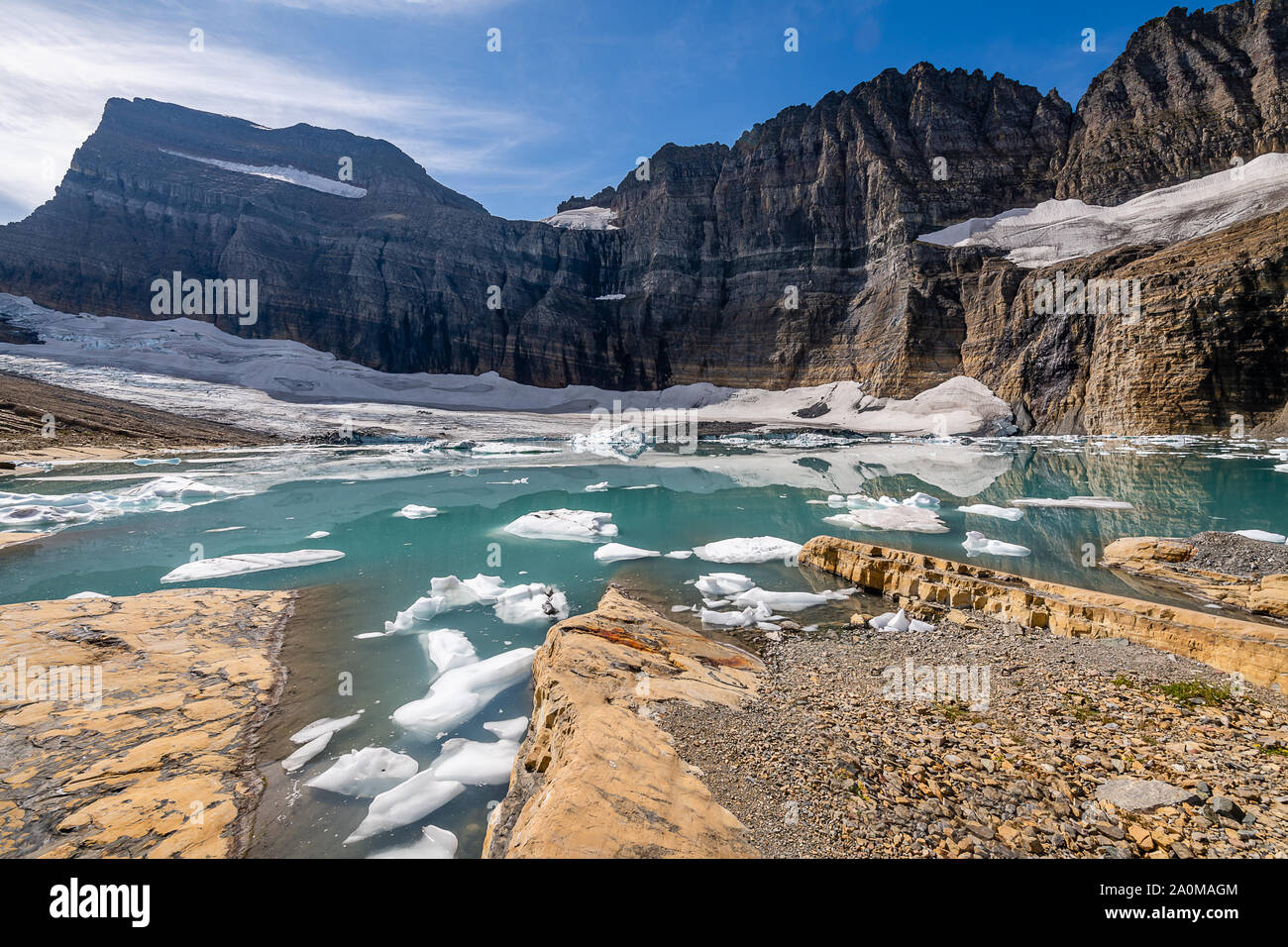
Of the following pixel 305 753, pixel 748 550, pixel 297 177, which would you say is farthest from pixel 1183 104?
pixel 297 177

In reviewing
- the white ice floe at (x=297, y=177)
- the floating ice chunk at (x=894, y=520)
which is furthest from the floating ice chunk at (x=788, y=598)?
the white ice floe at (x=297, y=177)

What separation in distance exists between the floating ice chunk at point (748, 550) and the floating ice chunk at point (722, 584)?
1.72 meters

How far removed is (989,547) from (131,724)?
15.2 m

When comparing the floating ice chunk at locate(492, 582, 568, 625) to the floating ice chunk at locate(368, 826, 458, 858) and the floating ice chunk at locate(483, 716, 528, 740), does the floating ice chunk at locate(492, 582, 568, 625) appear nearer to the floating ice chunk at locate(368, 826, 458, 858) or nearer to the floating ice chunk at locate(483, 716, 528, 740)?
the floating ice chunk at locate(483, 716, 528, 740)

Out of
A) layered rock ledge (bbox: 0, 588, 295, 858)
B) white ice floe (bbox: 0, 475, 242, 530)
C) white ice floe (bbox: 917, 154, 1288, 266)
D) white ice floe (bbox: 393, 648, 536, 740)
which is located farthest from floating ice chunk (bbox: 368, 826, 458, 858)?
white ice floe (bbox: 917, 154, 1288, 266)

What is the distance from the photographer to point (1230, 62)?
2231 inches

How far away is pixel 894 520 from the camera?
50.0 feet

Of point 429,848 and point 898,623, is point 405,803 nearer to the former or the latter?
point 429,848

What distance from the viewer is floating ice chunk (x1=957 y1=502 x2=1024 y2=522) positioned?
52.7ft

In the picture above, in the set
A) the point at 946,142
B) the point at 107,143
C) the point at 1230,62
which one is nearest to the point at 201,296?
the point at 107,143

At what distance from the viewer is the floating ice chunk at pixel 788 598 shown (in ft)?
29.5

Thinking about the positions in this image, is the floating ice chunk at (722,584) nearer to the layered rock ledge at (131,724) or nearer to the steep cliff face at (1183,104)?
the layered rock ledge at (131,724)
